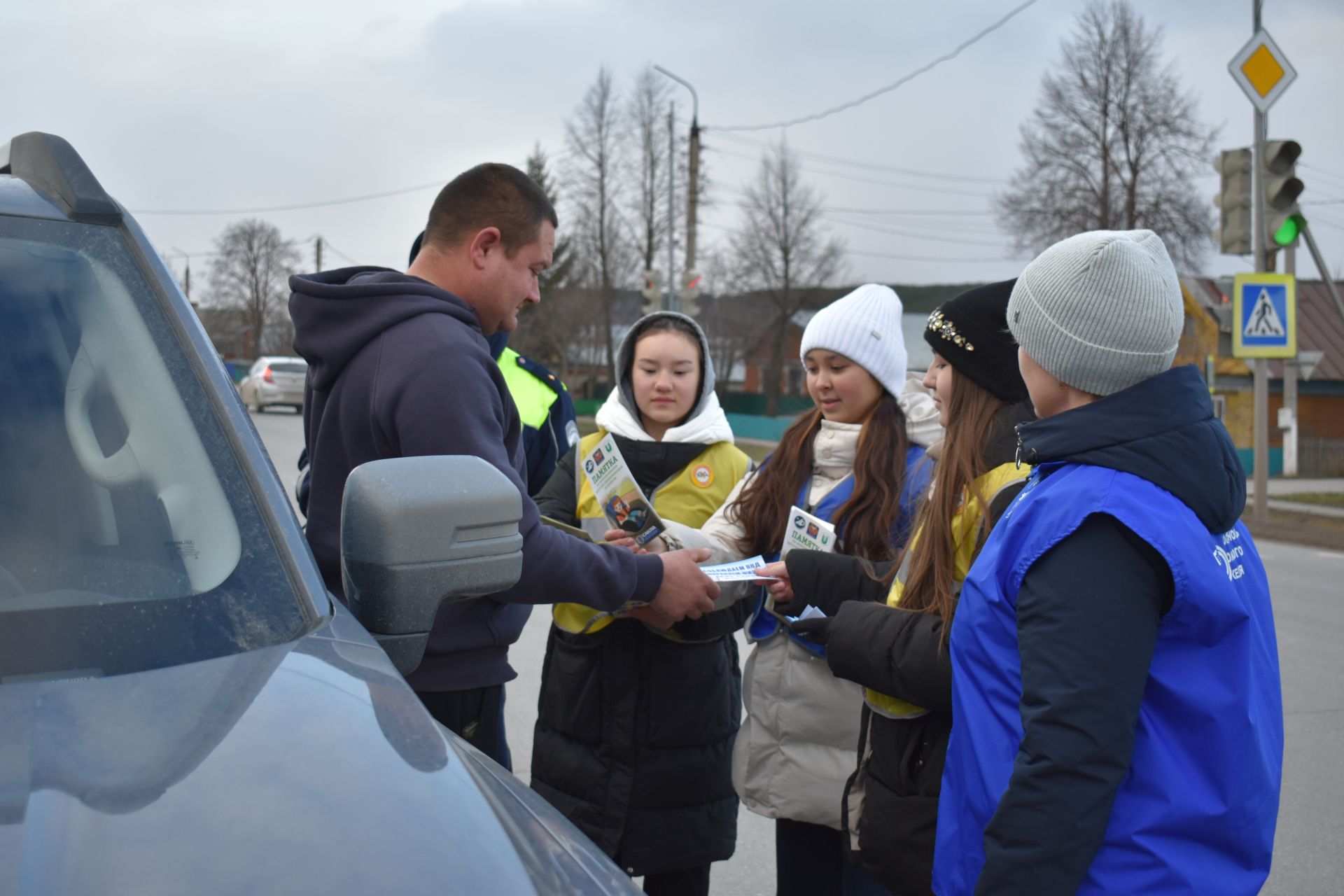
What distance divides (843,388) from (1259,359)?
42.3ft

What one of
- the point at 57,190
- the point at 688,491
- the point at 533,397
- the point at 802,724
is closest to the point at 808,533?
the point at 802,724

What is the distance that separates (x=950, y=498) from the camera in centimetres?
247

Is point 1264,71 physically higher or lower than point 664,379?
higher

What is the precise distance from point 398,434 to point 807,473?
1.16 metres

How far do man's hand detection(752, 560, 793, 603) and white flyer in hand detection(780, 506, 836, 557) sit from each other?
0.15 ft

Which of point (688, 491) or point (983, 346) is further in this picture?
point (688, 491)

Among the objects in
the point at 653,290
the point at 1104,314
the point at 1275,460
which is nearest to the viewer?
the point at 1104,314

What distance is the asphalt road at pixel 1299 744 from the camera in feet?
14.0

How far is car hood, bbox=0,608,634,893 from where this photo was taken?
1132 mm

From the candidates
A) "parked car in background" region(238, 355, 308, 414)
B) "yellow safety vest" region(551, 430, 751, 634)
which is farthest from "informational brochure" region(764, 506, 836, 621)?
"parked car in background" region(238, 355, 308, 414)

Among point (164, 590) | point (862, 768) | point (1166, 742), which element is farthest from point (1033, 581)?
point (164, 590)

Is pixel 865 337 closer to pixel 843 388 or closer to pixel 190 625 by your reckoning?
pixel 843 388

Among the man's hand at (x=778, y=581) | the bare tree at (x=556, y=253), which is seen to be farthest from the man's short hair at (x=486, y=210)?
the bare tree at (x=556, y=253)

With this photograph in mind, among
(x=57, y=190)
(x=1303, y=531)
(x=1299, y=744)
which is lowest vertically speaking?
(x=1299, y=744)
